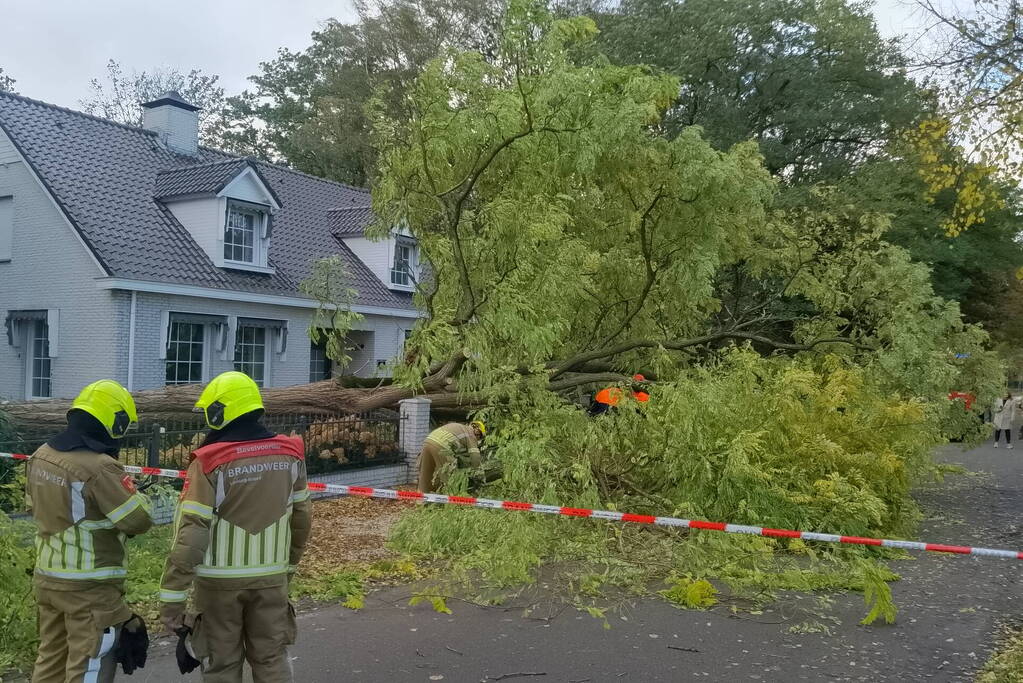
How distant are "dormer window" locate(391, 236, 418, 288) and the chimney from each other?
5099mm

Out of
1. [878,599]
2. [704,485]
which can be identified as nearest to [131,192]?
[704,485]

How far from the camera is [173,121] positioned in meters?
19.6

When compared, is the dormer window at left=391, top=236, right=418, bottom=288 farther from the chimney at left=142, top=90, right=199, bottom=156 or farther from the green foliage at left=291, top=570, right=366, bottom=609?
the green foliage at left=291, top=570, right=366, bottom=609

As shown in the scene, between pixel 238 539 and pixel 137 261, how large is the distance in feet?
43.6

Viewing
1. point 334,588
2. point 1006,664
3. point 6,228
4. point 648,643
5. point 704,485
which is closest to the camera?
point 1006,664

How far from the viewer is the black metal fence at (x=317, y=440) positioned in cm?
938

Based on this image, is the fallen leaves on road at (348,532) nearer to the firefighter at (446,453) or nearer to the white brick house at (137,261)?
the firefighter at (446,453)

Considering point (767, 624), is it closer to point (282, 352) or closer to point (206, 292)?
point (206, 292)

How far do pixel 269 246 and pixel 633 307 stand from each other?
368 inches

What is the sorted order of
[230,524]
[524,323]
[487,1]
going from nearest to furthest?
[230,524]
[524,323]
[487,1]

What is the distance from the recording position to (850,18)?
24.0 metres

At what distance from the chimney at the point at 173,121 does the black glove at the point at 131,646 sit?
57.2 ft

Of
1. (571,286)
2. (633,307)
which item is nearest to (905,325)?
(633,307)

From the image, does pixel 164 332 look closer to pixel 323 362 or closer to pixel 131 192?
pixel 131 192
